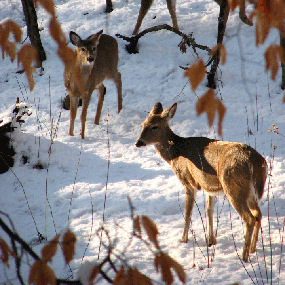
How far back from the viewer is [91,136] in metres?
7.61

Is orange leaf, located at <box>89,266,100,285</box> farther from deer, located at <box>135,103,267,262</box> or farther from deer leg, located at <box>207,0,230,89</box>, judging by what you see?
deer leg, located at <box>207,0,230,89</box>

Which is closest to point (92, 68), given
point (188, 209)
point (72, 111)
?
point (72, 111)

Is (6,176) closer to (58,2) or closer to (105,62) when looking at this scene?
(105,62)

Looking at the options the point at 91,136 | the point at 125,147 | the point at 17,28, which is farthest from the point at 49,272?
the point at 91,136

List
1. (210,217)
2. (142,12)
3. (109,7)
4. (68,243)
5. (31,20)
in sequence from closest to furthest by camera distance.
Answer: (68,243) < (210,217) < (31,20) < (142,12) < (109,7)

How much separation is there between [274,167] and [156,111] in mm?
1866

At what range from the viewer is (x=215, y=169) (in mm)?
4176

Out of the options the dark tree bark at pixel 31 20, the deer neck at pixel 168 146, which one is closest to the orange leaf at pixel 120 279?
the deer neck at pixel 168 146

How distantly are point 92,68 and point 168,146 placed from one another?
3191 millimetres

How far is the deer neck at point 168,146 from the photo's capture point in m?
4.99

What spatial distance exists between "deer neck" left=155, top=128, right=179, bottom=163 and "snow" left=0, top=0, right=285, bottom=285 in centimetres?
58

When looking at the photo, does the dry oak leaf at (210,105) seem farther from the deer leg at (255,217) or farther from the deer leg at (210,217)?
the deer leg at (210,217)

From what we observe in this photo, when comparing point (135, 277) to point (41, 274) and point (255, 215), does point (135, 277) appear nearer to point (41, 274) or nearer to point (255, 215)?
point (41, 274)

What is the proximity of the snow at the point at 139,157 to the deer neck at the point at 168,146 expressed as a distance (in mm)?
582
